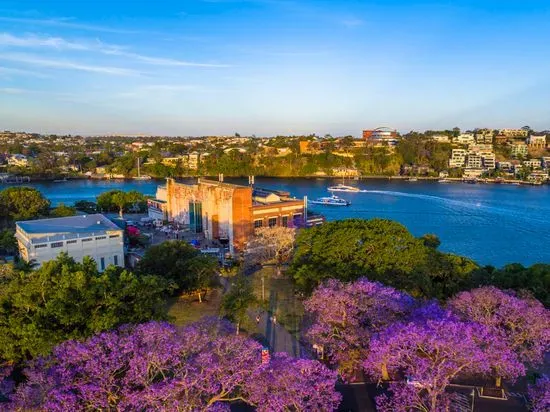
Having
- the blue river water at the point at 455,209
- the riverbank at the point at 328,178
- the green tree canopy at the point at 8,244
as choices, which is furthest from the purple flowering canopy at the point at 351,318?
the riverbank at the point at 328,178

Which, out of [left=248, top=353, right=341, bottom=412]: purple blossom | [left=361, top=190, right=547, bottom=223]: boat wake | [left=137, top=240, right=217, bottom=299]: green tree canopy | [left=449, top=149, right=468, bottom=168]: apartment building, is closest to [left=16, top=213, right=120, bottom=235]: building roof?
[left=137, top=240, right=217, bottom=299]: green tree canopy

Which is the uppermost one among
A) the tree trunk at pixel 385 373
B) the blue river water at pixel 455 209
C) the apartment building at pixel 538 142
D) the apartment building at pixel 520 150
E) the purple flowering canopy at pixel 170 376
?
the apartment building at pixel 538 142

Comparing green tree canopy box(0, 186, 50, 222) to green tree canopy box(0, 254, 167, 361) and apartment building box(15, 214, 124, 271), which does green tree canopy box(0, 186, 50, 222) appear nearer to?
apartment building box(15, 214, 124, 271)

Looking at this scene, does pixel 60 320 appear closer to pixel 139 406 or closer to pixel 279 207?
pixel 139 406

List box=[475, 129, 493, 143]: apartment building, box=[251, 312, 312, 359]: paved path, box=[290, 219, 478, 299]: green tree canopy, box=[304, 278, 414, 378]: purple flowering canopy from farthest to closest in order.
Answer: box=[475, 129, 493, 143]: apartment building
box=[290, 219, 478, 299]: green tree canopy
box=[251, 312, 312, 359]: paved path
box=[304, 278, 414, 378]: purple flowering canopy

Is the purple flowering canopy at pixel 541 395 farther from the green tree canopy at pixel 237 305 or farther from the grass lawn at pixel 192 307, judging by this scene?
the grass lawn at pixel 192 307

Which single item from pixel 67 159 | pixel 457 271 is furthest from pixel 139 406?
pixel 67 159
